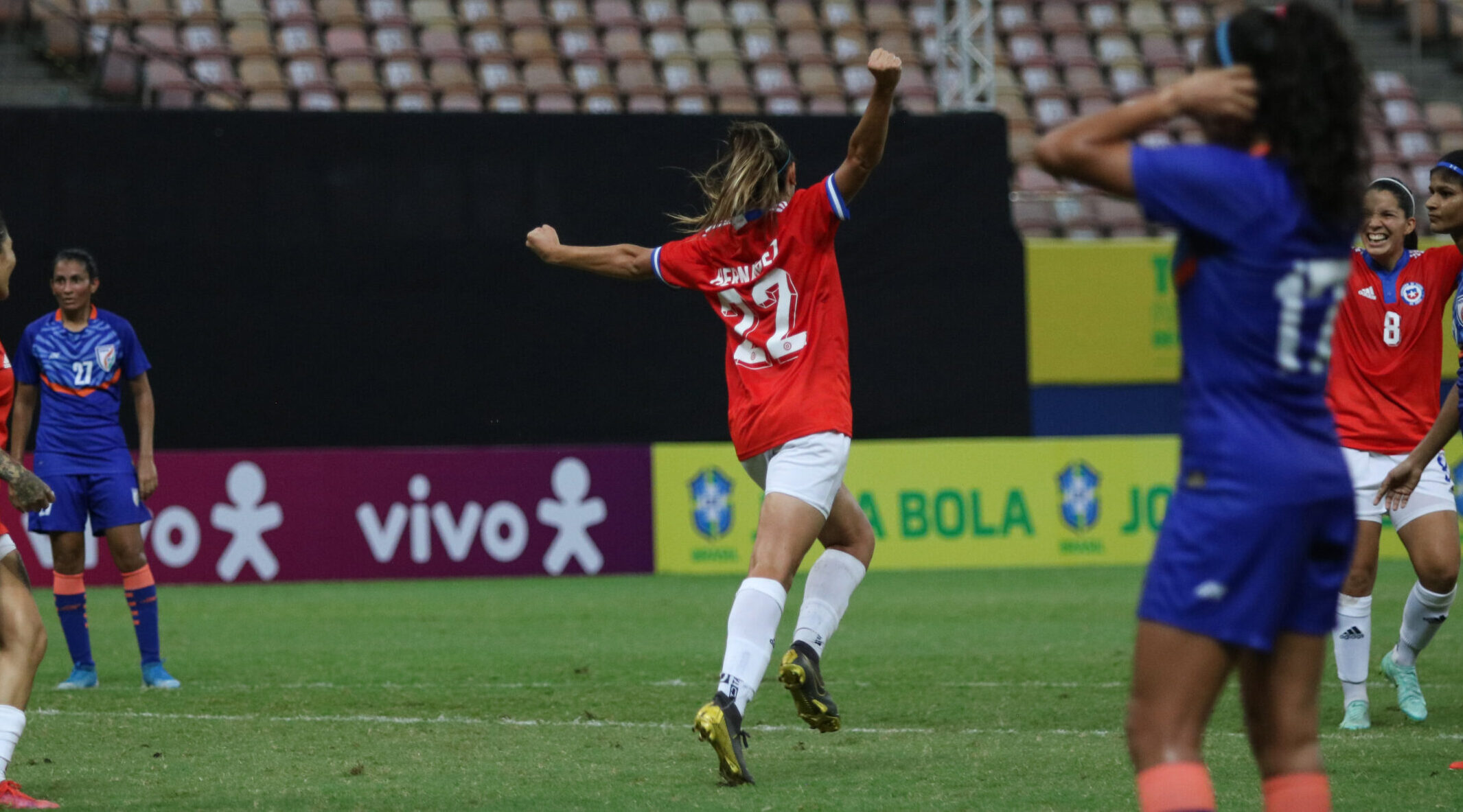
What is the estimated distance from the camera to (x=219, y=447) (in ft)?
50.6

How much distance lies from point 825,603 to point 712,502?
9.41 meters

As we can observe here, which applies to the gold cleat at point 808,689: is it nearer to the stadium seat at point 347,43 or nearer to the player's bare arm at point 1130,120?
the player's bare arm at point 1130,120

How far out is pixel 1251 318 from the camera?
3.03m

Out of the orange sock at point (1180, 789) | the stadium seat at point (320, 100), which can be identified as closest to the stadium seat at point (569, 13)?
the stadium seat at point (320, 100)

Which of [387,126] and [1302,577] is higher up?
[387,126]

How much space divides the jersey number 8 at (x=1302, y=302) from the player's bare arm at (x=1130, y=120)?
297 millimetres

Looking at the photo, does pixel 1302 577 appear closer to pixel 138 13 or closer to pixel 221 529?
pixel 221 529

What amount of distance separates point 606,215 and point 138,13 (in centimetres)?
611

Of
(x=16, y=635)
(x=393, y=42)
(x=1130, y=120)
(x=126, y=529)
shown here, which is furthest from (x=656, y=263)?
(x=393, y=42)

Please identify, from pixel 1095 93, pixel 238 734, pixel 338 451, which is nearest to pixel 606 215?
pixel 338 451

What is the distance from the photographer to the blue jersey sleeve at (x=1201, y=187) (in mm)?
2982

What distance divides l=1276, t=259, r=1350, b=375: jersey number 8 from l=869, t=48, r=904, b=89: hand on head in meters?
2.24

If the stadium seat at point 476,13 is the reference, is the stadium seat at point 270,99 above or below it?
below

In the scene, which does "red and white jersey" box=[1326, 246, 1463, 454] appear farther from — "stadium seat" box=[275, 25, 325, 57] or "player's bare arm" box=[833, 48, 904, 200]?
"stadium seat" box=[275, 25, 325, 57]
